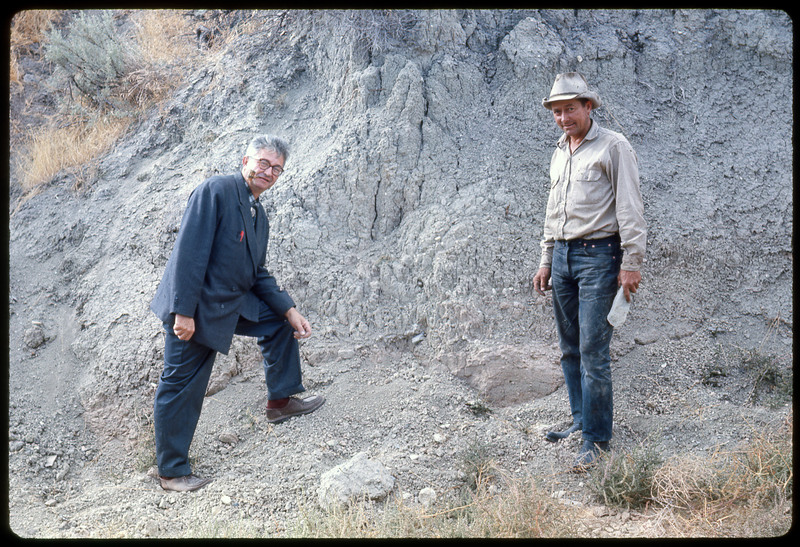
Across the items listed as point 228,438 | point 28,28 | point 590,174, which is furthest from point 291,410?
point 28,28

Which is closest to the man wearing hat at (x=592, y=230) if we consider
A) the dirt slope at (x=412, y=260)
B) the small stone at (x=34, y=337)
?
the dirt slope at (x=412, y=260)

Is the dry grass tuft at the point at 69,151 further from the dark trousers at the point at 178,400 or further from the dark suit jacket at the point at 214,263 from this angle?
the dark trousers at the point at 178,400

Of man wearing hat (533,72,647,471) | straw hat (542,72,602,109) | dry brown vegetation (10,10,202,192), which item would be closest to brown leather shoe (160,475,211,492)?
man wearing hat (533,72,647,471)

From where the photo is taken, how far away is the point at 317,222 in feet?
16.2

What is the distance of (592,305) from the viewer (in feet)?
11.1

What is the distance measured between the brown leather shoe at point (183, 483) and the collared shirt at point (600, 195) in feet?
7.83

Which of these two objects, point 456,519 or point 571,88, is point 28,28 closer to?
point 571,88

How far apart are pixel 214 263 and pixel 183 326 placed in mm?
381

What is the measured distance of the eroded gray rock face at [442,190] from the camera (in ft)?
15.0

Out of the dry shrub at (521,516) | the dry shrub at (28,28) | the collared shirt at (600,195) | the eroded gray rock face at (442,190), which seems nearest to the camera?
the dry shrub at (521,516)

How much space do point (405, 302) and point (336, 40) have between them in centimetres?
254

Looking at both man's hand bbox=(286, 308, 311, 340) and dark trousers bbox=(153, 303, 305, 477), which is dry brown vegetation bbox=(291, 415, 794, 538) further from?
man's hand bbox=(286, 308, 311, 340)

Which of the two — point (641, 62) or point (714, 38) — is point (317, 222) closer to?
point (641, 62)

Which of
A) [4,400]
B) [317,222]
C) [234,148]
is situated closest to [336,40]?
[234,148]
